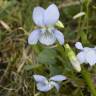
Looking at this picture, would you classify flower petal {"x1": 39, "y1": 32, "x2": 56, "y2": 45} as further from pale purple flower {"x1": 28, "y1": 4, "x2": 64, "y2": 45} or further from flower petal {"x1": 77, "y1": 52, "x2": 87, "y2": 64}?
flower petal {"x1": 77, "y1": 52, "x2": 87, "y2": 64}

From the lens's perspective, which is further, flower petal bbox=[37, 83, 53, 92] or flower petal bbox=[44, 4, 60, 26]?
flower petal bbox=[37, 83, 53, 92]

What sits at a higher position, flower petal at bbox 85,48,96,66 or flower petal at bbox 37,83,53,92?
flower petal at bbox 85,48,96,66

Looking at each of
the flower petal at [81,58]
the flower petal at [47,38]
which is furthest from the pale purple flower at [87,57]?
the flower petal at [47,38]

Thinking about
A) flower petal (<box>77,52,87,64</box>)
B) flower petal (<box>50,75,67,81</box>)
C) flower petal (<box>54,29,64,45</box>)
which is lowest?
flower petal (<box>50,75,67,81</box>)

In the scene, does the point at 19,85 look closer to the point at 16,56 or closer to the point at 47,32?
the point at 16,56

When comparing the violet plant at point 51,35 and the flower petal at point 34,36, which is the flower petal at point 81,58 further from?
the flower petal at point 34,36

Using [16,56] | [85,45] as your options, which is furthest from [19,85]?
[85,45]

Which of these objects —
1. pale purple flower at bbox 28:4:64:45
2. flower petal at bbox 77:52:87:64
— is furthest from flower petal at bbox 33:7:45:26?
flower petal at bbox 77:52:87:64
